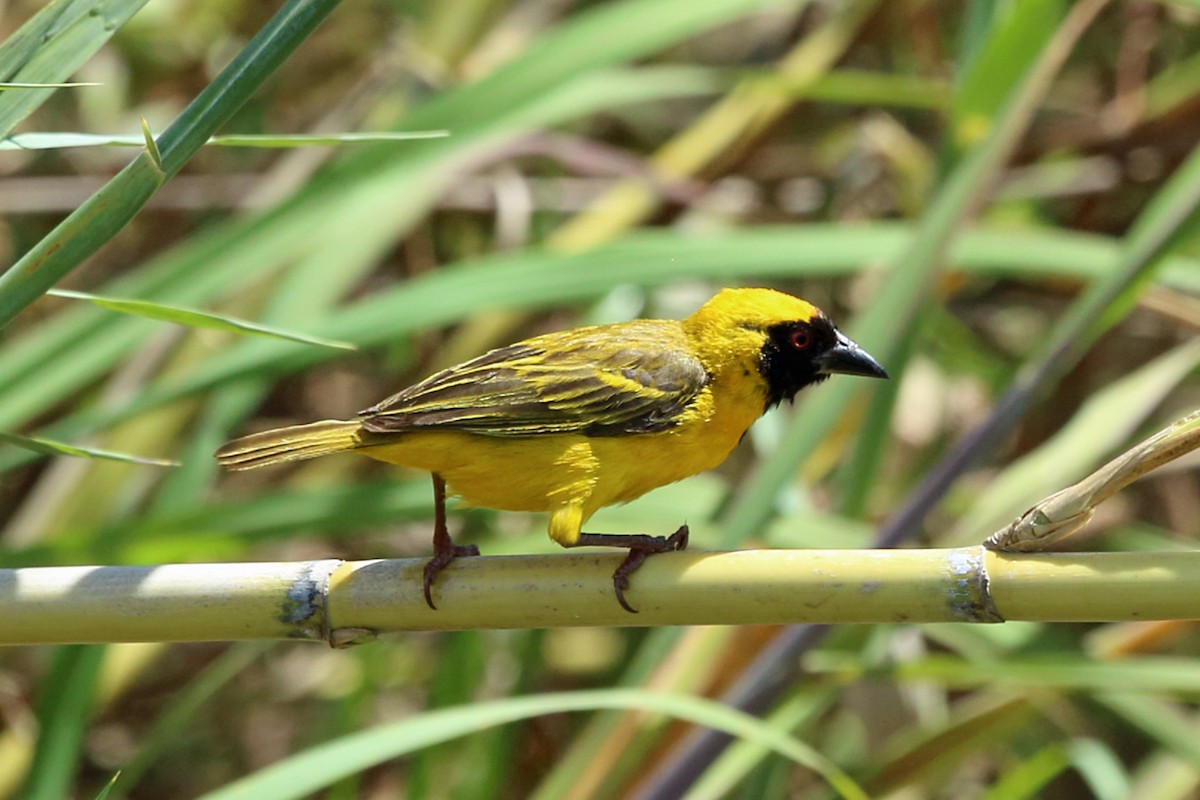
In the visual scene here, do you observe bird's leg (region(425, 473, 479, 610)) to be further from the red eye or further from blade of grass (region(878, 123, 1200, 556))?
blade of grass (region(878, 123, 1200, 556))

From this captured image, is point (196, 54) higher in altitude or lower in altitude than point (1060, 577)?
higher

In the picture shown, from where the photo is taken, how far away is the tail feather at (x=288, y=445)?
83.9 inches

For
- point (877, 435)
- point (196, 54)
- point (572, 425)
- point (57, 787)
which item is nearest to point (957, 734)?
point (877, 435)

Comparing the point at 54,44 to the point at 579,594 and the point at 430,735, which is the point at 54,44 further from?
the point at 430,735

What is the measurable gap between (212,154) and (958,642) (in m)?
2.93

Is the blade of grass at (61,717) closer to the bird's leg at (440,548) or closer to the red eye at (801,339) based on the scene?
the bird's leg at (440,548)

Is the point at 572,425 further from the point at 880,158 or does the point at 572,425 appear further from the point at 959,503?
the point at 880,158

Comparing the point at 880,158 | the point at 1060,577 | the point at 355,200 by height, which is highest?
the point at 880,158

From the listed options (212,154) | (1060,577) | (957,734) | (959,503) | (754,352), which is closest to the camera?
(1060,577)

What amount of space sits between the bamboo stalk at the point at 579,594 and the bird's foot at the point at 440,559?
0.01 m

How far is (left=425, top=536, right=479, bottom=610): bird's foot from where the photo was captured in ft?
5.60

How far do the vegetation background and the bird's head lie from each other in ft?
0.44

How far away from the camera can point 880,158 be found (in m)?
4.20

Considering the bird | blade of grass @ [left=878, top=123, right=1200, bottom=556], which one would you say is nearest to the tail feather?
the bird
